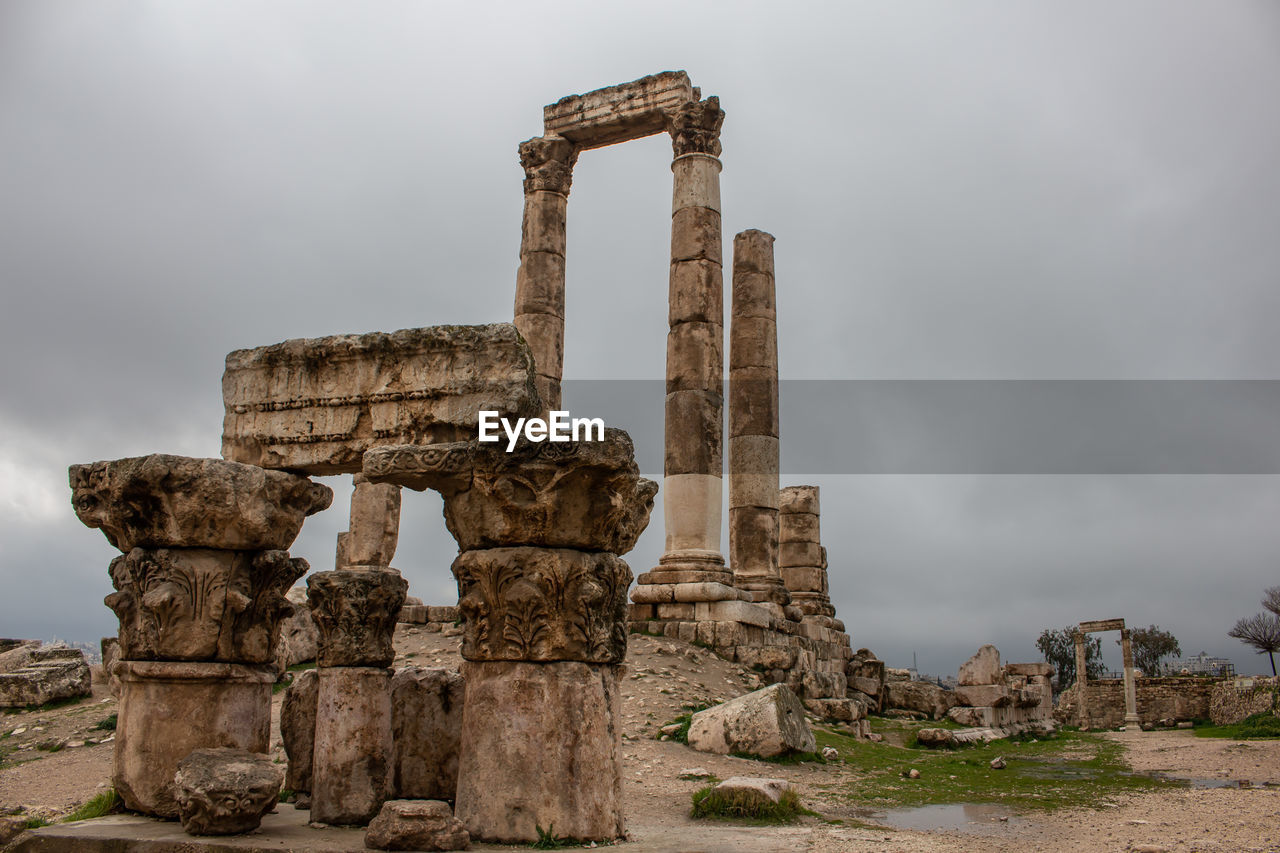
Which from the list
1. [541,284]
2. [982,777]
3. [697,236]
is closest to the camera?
[982,777]

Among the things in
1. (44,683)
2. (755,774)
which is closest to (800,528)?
(755,774)

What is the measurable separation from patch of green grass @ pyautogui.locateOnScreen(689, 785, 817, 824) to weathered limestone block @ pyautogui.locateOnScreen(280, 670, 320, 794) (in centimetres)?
299

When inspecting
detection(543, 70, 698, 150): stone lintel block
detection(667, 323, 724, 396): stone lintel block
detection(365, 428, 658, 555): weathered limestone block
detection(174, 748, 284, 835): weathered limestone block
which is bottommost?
detection(174, 748, 284, 835): weathered limestone block

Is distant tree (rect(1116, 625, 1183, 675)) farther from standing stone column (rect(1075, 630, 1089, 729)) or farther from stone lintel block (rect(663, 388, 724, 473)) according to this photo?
stone lintel block (rect(663, 388, 724, 473))

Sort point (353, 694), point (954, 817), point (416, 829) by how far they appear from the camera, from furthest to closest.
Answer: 1. point (954, 817)
2. point (353, 694)
3. point (416, 829)

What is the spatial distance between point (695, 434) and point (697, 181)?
179 inches

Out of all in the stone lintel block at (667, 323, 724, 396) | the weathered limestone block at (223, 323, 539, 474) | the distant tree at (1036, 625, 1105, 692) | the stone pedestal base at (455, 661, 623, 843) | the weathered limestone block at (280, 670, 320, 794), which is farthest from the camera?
the distant tree at (1036, 625, 1105, 692)

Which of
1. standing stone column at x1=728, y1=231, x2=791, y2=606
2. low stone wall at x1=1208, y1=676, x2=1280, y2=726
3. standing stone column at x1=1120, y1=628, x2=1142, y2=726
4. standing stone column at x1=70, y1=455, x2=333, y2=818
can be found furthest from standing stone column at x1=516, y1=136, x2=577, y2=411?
standing stone column at x1=1120, y1=628, x2=1142, y2=726

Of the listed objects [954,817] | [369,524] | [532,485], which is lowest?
[954,817]

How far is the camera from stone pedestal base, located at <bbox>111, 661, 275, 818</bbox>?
6.43 metres

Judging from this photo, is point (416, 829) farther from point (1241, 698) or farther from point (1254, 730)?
point (1241, 698)

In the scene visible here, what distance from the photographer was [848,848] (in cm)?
650

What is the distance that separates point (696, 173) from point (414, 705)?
13.4 m

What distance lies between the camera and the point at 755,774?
34.8 ft
